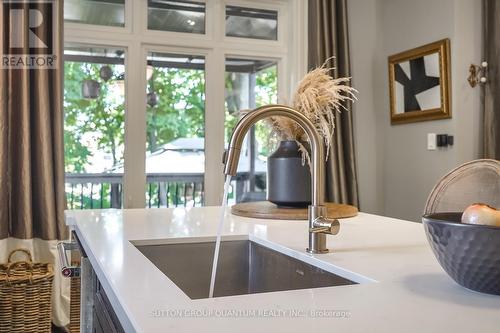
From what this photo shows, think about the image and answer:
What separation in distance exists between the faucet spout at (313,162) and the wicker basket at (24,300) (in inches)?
82.3

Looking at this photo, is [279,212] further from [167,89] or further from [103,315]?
[167,89]

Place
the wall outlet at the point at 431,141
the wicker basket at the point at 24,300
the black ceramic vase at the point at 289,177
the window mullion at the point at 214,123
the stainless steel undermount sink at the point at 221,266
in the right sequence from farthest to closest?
the window mullion at the point at 214,123 → the wall outlet at the point at 431,141 → the wicker basket at the point at 24,300 → the black ceramic vase at the point at 289,177 → the stainless steel undermount sink at the point at 221,266

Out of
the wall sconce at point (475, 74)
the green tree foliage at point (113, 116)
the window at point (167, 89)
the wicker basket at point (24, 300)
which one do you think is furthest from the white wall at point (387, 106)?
the wicker basket at point (24, 300)

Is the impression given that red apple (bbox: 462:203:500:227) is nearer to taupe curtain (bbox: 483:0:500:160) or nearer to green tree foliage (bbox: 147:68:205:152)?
taupe curtain (bbox: 483:0:500:160)

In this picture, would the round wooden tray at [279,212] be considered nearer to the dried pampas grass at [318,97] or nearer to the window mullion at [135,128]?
the dried pampas grass at [318,97]

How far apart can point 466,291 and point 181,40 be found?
310cm

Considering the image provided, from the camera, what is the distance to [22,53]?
9.96 feet

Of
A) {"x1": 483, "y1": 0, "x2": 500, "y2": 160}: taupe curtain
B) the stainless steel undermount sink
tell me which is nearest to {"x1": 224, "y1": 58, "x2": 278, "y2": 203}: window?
{"x1": 483, "y1": 0, "x2": 500, "y2": 160}: taupe curtain

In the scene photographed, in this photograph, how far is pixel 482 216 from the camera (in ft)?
2.40

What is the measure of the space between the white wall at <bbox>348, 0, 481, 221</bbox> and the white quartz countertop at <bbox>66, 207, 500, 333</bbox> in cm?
222

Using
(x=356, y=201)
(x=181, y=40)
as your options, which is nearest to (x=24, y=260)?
(x=181, y=40)

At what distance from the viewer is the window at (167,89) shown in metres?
3.36

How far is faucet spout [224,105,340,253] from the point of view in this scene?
1.02 m

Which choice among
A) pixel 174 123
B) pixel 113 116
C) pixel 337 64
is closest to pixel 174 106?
pixel 174 123
